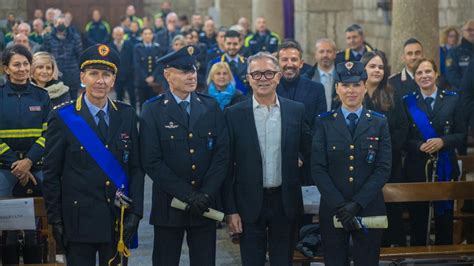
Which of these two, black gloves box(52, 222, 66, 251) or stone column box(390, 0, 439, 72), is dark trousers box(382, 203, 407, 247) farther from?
black gloves box(52, 222, 66, 251)

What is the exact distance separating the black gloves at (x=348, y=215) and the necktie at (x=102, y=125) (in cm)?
162

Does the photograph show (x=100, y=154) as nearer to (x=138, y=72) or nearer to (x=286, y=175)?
(x=286, y=175)

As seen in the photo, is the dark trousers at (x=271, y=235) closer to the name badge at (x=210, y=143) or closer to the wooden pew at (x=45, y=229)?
the name badge at (x=210, y=143)

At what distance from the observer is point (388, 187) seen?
29.8ft

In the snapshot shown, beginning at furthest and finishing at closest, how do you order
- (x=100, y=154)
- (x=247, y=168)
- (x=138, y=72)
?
(x=138, y=72)
(x=247, y=168)
(x=100, y=154)

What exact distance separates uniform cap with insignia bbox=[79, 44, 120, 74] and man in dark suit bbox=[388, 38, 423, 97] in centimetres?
333

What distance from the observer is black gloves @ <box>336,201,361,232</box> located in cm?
775

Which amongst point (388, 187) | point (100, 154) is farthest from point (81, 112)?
point (388, 187)

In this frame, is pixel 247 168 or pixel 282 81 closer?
pixel 247 168

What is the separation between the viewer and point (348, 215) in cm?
774

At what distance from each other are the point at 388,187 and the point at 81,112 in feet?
8.99

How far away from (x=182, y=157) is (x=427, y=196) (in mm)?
2285

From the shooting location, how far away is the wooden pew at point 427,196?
29.5ft

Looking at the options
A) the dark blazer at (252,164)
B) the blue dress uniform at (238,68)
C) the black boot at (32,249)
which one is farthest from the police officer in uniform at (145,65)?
the dark blazer at (252,164)
